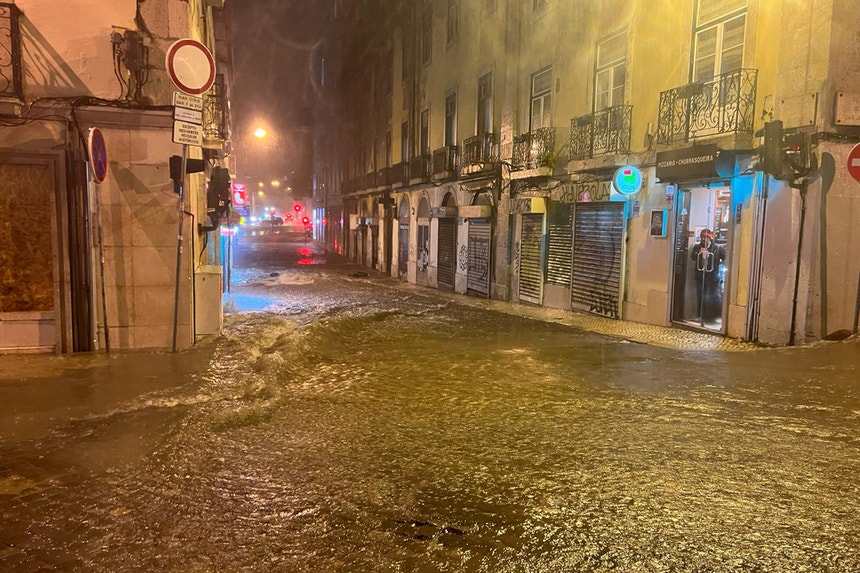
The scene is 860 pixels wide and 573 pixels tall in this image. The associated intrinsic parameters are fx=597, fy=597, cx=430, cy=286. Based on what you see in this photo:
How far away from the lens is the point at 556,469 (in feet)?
15.9

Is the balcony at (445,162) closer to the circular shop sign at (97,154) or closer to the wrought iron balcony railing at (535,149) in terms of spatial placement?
the wrought iron balcony railing at (535,149)

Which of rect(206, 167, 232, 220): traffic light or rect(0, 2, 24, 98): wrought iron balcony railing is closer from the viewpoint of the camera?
rect(0, 2, 24, 98): wrought iron balcony railing

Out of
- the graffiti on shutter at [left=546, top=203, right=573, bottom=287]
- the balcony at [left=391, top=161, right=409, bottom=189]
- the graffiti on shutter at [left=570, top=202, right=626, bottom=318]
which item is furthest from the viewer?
the balcony at [left=391, top=161, right=409, bottom=189]

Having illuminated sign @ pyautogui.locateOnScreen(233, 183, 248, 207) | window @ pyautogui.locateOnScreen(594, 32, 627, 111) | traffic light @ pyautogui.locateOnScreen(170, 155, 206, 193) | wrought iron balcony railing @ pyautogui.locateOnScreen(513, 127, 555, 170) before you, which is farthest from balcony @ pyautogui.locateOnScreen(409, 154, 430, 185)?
traffic light @ pyautogui.locateOnScreen(170, 155, 206, 193)

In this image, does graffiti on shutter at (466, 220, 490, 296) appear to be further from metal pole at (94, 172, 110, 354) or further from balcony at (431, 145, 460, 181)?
metal pole at (94, 172, 110, 354)

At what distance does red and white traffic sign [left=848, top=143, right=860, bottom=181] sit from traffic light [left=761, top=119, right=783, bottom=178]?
103 cm

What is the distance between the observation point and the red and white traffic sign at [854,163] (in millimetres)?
8781

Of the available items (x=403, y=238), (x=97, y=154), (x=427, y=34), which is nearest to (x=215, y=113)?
(x=97, y=154)

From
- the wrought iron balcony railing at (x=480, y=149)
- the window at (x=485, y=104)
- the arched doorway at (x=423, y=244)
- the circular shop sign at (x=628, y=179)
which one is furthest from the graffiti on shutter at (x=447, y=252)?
the circular shop sign at (x=628, y=179)

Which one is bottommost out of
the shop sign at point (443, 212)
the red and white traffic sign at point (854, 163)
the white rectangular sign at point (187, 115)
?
the shop sign at point (443, 212)

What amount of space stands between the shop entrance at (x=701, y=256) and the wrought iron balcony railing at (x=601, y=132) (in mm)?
1979

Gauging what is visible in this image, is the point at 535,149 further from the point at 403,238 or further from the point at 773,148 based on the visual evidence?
the point at 403,238

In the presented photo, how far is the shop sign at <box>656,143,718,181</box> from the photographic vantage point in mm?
10555

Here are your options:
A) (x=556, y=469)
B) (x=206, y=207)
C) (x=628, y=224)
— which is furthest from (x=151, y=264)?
(x=628, y=224)
